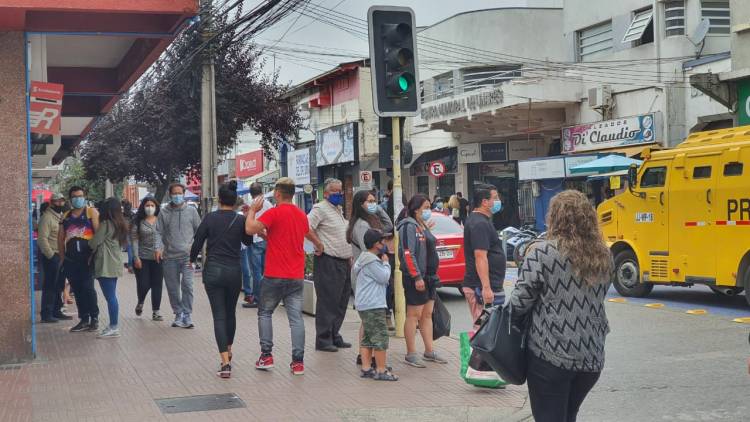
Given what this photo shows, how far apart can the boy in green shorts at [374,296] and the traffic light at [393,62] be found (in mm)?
1980

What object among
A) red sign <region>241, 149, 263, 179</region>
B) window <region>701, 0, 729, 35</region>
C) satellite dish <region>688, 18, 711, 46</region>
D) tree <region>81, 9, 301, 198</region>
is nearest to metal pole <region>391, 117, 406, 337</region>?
tree <region>81, 9, 301, 198</region>

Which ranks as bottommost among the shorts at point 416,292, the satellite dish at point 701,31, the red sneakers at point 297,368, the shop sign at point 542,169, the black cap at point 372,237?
the red sneakers at point 297,368

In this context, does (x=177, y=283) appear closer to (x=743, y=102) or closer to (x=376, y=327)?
(x=376, y=327)

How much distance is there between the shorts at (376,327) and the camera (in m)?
8.42

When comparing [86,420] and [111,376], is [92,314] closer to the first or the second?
[111,376]

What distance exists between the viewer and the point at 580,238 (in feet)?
15.4

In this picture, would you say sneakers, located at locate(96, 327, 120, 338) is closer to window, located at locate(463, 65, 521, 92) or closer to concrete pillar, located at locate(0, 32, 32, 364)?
concrete pillar, located at locate(0, 32, 32, 364)

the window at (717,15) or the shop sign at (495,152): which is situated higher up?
the window at (717,15)

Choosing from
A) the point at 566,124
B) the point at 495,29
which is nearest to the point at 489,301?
the point at 566,124

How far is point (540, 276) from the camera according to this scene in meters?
4.71

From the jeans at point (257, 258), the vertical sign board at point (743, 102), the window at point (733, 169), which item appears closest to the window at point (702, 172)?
the window at point (733, 169)

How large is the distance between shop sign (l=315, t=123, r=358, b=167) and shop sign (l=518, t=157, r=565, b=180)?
12.5 meters

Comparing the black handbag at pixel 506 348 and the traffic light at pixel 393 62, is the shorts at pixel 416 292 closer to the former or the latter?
the traffic light at pixel 393 62

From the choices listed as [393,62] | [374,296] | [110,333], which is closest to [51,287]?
[110,333]
